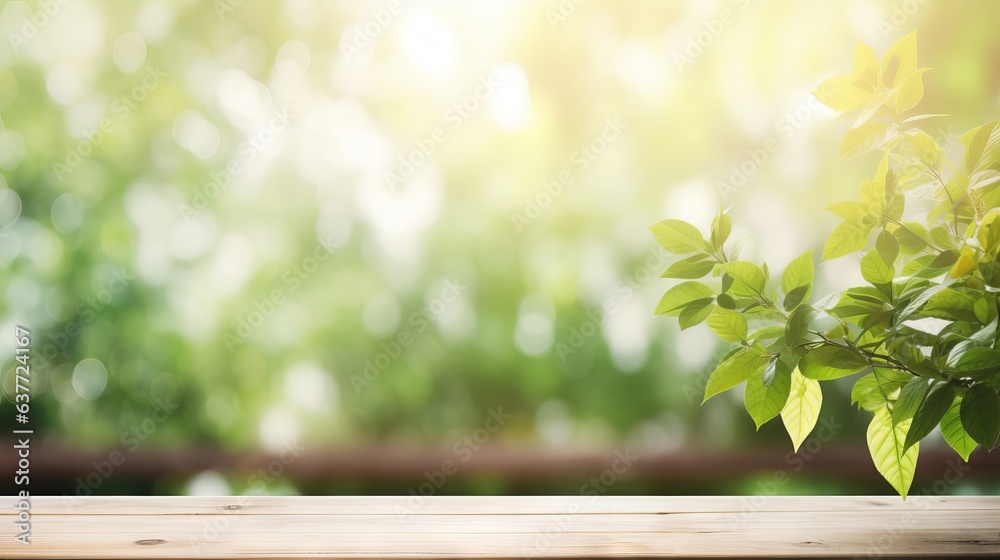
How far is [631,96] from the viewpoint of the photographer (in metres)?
2.04

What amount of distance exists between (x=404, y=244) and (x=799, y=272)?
5.17 feet

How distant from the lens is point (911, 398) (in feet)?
1.60

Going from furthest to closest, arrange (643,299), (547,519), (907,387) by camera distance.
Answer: (643,299) → (547,519) → (907,387)

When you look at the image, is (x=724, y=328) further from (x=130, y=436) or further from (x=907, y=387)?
(x=130, y=436)

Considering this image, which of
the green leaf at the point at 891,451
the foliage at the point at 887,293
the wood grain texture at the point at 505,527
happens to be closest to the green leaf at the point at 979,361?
the foliage at the point at 887,293

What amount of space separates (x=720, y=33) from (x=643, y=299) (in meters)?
0.88

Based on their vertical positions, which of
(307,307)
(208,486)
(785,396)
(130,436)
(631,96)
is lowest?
(208,486)

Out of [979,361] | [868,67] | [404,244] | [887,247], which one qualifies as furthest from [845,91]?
[404,244]

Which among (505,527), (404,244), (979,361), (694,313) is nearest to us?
(979,361)

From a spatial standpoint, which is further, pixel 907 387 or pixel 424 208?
pixel 424 208

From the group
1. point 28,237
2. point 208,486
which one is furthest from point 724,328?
point 28,237

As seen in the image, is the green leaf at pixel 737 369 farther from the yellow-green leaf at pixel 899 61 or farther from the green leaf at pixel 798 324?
the yellow-green leaf at pixel 899 61

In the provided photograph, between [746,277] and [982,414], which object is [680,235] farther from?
[982,414]

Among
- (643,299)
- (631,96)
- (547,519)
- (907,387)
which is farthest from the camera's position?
(631,96)
